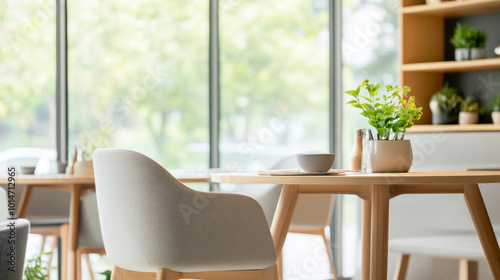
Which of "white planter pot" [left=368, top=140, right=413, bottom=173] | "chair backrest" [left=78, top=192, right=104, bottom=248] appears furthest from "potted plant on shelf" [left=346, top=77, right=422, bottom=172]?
"chair backrest" [left=78, top=192, right=104, bottom=248]

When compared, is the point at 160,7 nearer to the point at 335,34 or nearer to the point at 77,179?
the point at 335,34

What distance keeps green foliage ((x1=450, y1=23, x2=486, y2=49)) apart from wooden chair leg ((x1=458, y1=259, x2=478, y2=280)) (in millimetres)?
1636

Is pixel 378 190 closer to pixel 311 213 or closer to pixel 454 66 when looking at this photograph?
pixel 311 213

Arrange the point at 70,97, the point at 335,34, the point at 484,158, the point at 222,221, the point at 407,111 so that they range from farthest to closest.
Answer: the point at 335,34, the point at 70,97, the point at 484,158, the point at 407,111, the point at 222,221

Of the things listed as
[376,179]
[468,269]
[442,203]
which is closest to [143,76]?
[442,203]

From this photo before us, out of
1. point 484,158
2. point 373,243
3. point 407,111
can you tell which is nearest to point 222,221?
point 373,243

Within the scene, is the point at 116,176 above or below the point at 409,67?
below

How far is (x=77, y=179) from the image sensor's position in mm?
3168

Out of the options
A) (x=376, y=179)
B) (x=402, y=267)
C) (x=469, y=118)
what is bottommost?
(x=402, y=267)

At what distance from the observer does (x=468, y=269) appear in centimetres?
329

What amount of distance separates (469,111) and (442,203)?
1.04 metres

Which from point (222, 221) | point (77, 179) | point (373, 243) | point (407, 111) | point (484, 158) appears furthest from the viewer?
point (484, 158)

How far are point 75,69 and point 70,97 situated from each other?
176 millimetres

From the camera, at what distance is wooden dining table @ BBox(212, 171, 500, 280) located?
7.23ft
